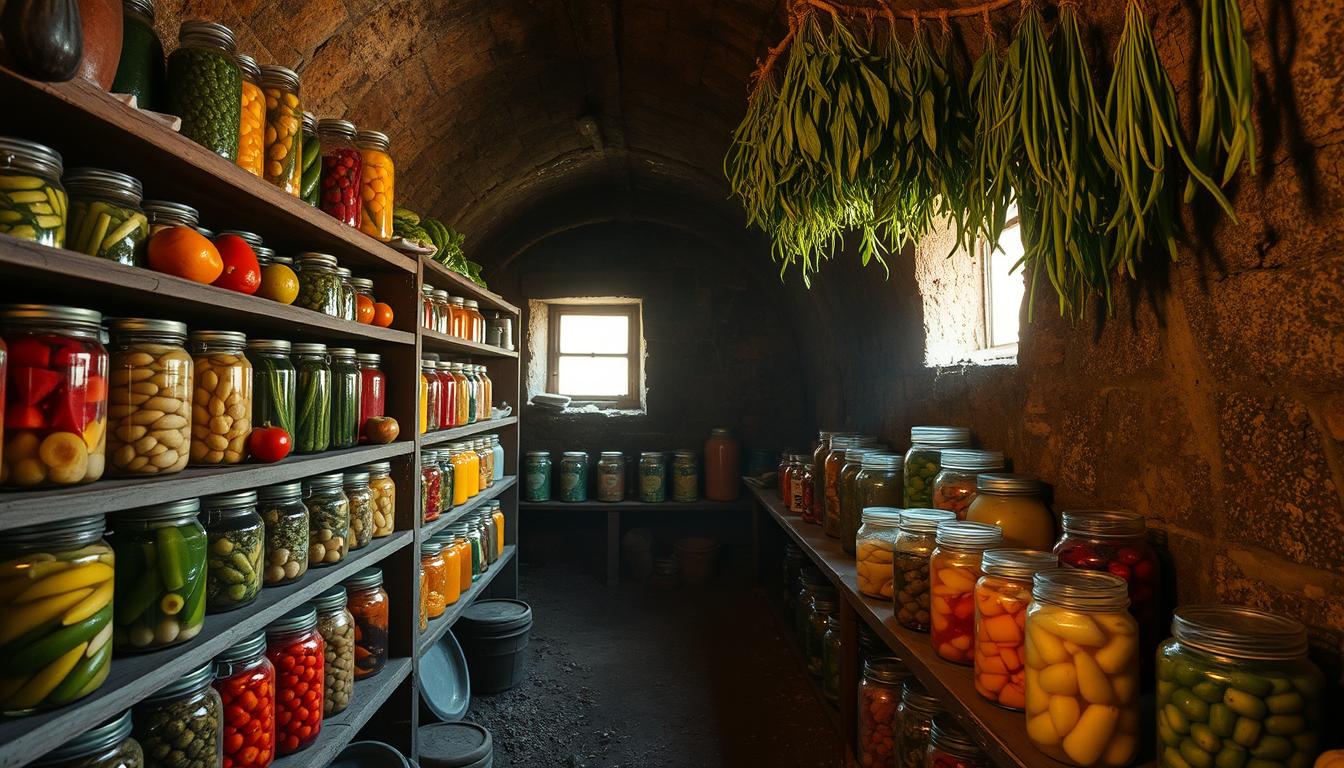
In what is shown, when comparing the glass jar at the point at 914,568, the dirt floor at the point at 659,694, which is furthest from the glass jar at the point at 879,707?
the dirt floor at the point at 659,694

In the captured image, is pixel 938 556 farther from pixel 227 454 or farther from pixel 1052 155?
pixel 227 454

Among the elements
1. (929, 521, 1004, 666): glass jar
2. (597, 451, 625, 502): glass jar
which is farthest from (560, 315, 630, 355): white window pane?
(929, 521, 1004, 666): glass jar

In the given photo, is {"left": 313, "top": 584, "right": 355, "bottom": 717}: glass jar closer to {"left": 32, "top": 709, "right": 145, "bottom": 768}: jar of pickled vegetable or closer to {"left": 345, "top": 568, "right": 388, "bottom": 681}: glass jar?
{"left": 345, "top": 568, "right": 388, "bottom": 681}: glass jar

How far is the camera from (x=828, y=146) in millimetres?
1484

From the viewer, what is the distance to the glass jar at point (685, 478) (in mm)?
4805

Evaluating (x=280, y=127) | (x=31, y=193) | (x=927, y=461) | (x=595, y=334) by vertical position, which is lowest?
(x=927, y=461)

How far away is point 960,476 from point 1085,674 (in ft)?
3.15

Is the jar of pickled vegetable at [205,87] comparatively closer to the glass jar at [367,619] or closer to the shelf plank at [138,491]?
the shelf plank at [138,491]

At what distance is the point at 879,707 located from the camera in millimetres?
1873

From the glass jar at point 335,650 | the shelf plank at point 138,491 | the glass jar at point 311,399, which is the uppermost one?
the glass jar at point 311,399

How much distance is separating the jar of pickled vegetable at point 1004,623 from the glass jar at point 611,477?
365 centimetres

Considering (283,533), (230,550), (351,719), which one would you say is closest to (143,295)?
(230,550)

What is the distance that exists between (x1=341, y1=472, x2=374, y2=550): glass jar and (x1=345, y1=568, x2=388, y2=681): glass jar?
4.7 inches

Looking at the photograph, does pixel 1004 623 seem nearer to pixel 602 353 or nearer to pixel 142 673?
pixel 142 673
